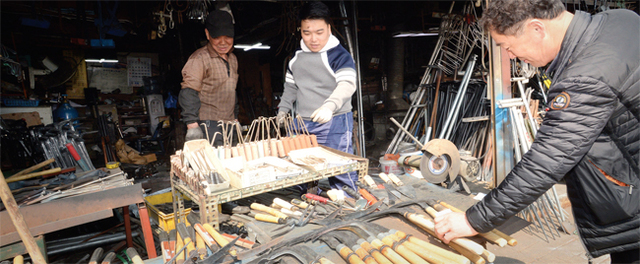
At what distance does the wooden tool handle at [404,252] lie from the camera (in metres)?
1.50

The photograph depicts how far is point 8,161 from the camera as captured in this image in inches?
197

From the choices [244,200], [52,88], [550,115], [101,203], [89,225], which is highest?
[52,88]

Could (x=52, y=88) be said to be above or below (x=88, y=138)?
above

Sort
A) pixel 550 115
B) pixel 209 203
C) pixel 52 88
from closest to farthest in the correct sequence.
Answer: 1. pixel 550 115
2. pixel 209 203
3. pixel 52 88

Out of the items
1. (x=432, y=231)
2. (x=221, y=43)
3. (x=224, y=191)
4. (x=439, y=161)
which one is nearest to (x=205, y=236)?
(x=224, y=191)

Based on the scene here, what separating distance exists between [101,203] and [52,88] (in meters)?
7.83

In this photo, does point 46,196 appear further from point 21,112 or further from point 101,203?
point 21,112

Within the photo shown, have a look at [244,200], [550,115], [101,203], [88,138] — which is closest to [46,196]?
[101,203]

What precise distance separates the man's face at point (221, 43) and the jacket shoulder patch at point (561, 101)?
3325 mm

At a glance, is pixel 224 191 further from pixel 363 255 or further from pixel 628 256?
pixel 628 256

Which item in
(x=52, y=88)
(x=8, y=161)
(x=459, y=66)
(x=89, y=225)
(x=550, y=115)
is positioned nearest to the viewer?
(x=550, y=115)

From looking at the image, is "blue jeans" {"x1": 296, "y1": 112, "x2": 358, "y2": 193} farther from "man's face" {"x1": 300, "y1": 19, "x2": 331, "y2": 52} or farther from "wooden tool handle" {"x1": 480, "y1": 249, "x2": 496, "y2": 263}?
"wooden tool handle" {"x1": 480, "y1": 249, "x2": 496, "y2": 263}

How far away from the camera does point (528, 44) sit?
4.72 ft

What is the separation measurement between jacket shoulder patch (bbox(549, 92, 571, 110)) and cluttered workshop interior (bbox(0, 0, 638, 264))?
1.75ft
